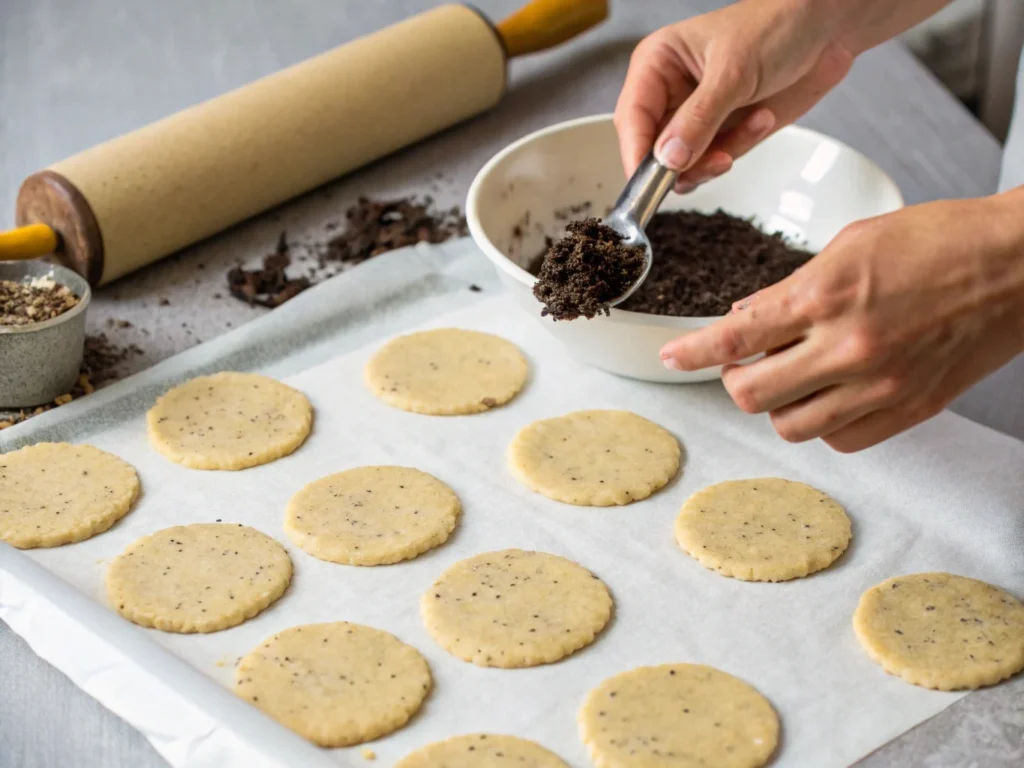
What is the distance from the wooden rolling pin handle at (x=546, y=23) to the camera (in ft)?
10.3

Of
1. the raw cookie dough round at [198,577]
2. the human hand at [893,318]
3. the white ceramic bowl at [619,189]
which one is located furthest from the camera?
the white ceramic bowl at [619,189]

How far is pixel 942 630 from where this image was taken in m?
1.58

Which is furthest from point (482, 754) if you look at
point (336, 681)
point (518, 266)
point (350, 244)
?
point (350, 244)

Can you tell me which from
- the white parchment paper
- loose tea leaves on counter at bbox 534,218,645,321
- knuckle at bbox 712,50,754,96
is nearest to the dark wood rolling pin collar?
the white parchment paper

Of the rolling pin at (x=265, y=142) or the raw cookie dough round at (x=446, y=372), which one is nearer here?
the raw cookie dough round at (x=446, y=372)

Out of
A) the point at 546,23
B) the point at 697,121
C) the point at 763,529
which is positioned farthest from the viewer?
the point at 546,23

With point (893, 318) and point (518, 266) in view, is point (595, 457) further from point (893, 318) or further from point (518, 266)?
point (893, 318)

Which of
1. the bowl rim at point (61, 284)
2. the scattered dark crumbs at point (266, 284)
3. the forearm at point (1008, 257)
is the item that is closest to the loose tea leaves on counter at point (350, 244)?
the scattered dark crumbs at point (266, 284)

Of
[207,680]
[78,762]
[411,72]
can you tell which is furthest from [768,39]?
[78,762]

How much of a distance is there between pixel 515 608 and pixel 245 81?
85.7 inches

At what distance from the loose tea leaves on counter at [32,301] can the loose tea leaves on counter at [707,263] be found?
0.90m

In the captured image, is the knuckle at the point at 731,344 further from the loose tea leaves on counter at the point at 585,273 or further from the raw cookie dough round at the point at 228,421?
the raw cookie dough round at the point at 228,421

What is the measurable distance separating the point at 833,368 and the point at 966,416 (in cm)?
96

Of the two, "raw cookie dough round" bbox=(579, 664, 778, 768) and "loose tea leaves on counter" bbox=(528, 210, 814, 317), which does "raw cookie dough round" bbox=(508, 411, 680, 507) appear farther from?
"raw cookie dough round" bbox=(579, 664, 778, 768)
